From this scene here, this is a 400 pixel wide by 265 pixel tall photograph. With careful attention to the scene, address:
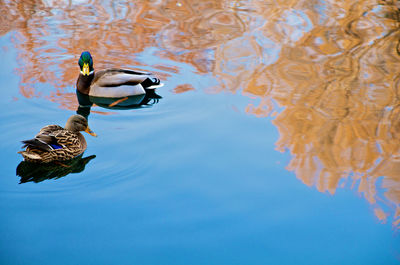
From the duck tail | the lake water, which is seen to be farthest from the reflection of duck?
the duck tail

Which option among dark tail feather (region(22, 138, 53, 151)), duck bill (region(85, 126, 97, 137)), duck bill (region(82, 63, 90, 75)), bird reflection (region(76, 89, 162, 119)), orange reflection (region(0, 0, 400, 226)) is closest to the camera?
dark tail feather (region(22, 138, 53, 151))

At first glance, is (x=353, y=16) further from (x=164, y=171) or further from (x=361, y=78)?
(x=164, y=171)

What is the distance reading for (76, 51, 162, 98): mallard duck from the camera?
628 cm

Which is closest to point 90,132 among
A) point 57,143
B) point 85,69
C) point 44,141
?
point 57,143

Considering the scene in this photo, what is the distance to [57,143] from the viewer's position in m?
4.67

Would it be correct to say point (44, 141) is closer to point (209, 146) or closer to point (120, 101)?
point (209, 146)

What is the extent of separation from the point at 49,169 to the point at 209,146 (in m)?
1.66

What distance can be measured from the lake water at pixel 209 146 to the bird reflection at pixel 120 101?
0.43 ft

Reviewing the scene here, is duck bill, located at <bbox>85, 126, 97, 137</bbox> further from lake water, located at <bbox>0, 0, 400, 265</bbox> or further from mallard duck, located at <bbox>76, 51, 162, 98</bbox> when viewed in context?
mallard duck, located at <bbox>76, 51, 162, 98</bbox>

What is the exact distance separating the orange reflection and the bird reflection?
0.14m

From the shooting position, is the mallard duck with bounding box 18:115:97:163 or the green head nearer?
the mallard duck with bounding box 18:115:97:163

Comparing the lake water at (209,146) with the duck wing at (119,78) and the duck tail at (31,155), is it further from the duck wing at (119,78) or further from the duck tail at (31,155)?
the duck wing at (119,78)

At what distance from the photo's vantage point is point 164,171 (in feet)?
15.5

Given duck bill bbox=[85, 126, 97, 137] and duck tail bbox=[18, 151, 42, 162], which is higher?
duck tail bbox=[18, 151, 42, 162]
